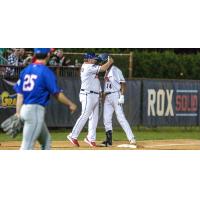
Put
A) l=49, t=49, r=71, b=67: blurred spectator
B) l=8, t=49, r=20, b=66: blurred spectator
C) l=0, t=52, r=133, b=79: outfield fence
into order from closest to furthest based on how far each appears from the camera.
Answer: l=0, t=52, r=133, b=79: outfield fence
l=8, t=49, r=20, b=66: blurred spectator
l=49, t=49, r=71, b=67: blurred spectator

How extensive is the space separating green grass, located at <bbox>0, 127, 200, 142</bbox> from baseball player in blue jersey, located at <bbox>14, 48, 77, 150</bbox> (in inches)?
326

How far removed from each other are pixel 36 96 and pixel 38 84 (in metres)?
0.18

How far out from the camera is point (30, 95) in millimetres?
12305

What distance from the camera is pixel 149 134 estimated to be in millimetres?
24031

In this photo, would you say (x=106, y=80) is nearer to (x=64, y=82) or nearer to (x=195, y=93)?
(x=64, y=82)

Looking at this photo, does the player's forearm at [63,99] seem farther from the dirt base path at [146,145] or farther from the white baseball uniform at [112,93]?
the white baseball uniform at [112,93]

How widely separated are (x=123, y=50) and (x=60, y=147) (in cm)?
1514

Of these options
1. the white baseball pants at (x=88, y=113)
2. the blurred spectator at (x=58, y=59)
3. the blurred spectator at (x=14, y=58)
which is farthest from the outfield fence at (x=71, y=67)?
the white baseball pants at (x=88, y=113)

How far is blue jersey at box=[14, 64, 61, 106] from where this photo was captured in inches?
484

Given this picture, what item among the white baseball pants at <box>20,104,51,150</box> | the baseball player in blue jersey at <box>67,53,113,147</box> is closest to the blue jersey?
the white baseball pants at <box>20,104,51,150</box>

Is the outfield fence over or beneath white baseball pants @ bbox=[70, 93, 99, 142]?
over

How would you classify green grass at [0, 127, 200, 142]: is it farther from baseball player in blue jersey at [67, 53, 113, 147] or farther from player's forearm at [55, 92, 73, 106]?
player's forearm at [55, 92, 73, 106]

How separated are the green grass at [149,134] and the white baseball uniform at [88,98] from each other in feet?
9.04

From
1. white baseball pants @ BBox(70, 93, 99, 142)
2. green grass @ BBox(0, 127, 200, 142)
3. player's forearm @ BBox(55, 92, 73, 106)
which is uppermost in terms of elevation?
player's forearm @ BBox(55, 92, 73, 106)
